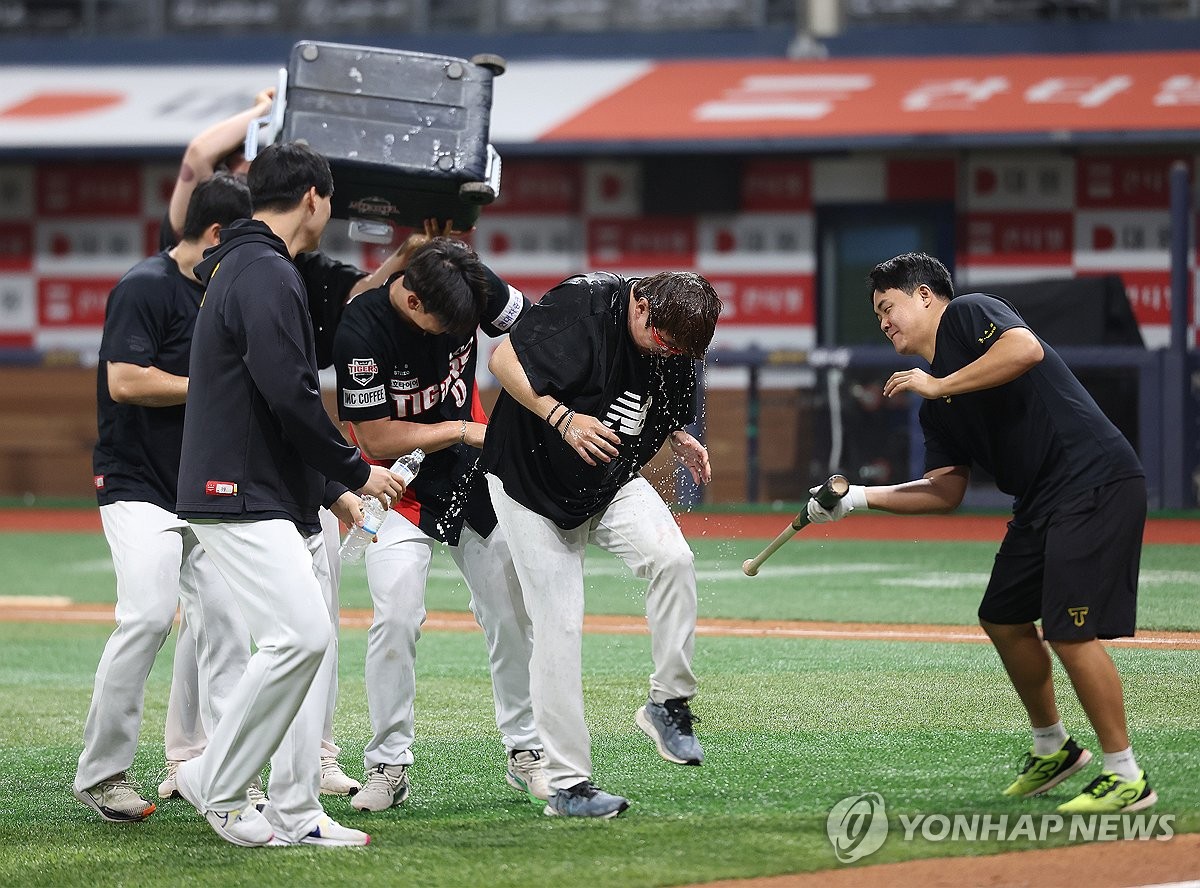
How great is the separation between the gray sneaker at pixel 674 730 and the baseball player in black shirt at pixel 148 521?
134 centimetres

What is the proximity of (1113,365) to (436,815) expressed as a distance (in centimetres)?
1041

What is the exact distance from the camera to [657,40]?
19.0 metres

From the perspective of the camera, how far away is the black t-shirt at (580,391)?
5.20 m

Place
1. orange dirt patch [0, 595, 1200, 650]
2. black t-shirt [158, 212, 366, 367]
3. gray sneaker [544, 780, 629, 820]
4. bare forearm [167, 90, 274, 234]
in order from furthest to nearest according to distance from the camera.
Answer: orange dirt patch [0, 595, 1200, 650] < bare forearm [167, 90, 274, 234] < black t-shirt [158, 212, 366, 367] < gray sneaker [544, 780, 629, 820]

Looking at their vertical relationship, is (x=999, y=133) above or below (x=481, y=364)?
above

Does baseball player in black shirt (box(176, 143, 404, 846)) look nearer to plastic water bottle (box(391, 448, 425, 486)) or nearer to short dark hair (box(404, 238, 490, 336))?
plastic water bottle (box(391, 448, 425, 486))

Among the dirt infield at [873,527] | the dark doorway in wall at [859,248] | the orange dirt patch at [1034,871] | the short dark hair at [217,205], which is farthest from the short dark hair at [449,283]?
the dark doorway in wall at [859,248]

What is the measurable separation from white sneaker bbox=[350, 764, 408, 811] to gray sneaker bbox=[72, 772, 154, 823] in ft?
2.20

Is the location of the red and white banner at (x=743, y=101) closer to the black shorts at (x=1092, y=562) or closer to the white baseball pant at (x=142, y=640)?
the black shorts at (x=1092, y=562)

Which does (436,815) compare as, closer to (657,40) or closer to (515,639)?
(515,639)

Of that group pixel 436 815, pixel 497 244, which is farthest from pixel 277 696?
pixel 497 244

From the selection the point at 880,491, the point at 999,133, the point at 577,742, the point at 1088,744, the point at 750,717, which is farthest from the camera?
the point at 999,133

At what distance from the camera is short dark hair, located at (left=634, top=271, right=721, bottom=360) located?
196 inches

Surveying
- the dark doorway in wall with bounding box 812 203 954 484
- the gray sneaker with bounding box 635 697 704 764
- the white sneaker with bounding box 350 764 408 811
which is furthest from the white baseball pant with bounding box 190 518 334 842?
the dark doorway in wall with bounding box 812 203 954 484
